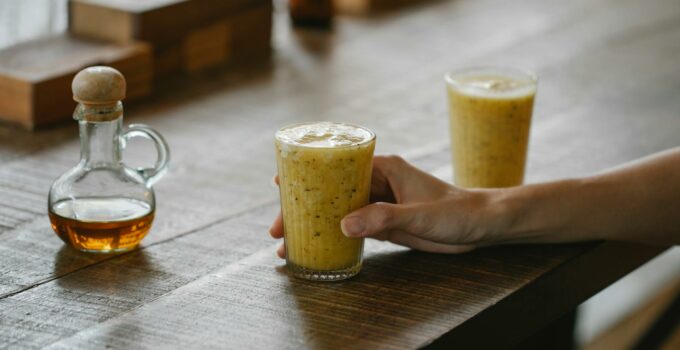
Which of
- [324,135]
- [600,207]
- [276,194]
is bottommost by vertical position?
[276,194]

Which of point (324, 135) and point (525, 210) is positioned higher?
point (324, 135)

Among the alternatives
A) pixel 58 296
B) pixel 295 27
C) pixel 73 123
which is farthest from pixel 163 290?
pixel 295 27

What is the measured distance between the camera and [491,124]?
1495 millimetres

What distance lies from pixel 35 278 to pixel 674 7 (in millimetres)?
2206

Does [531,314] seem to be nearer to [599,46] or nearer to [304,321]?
[304,321]

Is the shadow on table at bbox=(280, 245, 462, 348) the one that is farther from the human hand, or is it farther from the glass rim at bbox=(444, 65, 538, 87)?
the glass rim at bbox=(444, 65, 538, 87)

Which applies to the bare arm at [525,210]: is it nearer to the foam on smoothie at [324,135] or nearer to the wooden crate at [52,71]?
the foam on smoothie at [324,135]

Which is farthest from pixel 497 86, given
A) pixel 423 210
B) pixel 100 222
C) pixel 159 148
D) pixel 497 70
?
pixel 100 222

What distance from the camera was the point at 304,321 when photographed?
1094mm

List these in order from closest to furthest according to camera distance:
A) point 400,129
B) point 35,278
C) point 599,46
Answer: point 35,278 < point 400,129 < point 599,46

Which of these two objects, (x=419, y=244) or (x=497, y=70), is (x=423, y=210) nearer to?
(x=419, y=244)

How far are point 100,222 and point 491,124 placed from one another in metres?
0.55

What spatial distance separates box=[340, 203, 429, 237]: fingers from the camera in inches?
46.0

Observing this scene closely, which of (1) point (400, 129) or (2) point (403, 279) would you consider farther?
(1) point (400, 129)
